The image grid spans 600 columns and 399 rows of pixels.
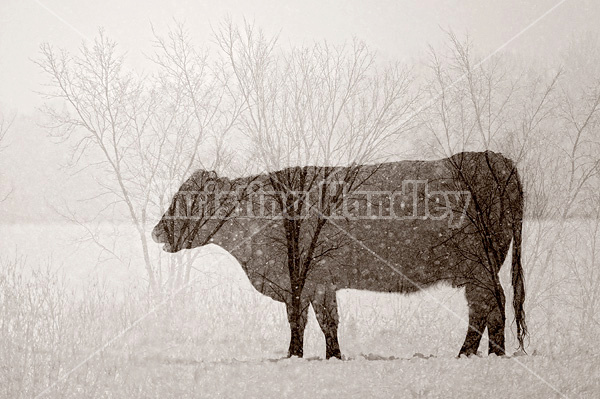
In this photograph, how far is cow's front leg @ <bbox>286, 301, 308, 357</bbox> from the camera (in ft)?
19.3

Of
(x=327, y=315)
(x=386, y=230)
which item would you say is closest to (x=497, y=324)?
(x=386, y=230)

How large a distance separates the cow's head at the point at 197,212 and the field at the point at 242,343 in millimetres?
1147

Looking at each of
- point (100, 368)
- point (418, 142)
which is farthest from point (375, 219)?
point (100, 368)

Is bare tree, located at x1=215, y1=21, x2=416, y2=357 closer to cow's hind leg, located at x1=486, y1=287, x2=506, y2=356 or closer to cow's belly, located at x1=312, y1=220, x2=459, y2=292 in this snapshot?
cow's belly, located at x1=312, y1=220, x2=459, y2=292

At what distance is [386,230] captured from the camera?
6328 mm

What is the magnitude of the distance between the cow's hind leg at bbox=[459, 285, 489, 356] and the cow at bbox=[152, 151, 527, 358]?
0.01 metres

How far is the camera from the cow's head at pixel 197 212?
251 inches

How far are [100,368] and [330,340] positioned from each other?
2.76 m

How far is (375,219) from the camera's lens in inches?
247

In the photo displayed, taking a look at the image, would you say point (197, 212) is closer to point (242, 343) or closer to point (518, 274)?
point (242, 343)

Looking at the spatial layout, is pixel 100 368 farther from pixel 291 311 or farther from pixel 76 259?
pixel 76 259

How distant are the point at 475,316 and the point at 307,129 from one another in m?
3.43

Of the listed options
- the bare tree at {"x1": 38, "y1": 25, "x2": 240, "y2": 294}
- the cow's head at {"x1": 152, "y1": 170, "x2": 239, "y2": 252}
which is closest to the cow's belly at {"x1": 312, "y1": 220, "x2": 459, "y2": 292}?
the cow's head at {"x1": 152, "y1": 170, "x2": 239, "y2": 252}

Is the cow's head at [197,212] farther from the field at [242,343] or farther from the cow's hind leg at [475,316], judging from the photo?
the cow's hind leg at [475,316]
